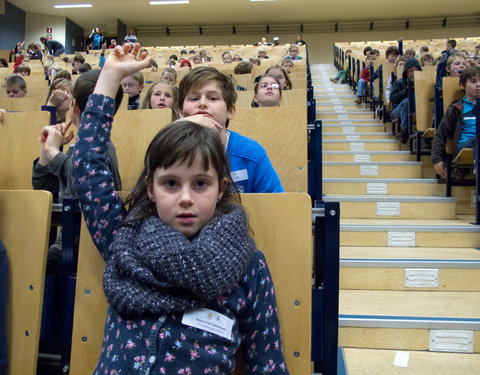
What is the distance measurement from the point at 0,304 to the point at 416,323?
1.17 m

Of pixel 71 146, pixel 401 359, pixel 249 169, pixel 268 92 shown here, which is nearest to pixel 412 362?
pixel 401 359

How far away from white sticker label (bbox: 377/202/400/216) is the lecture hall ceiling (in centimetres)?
1102

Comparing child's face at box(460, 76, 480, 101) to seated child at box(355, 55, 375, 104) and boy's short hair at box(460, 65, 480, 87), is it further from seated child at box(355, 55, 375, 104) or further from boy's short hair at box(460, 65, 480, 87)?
seated child at box(355, 55, 375, 104)

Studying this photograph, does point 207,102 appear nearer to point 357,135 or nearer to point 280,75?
point 280,75

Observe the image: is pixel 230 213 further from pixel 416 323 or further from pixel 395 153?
pixel 395 153

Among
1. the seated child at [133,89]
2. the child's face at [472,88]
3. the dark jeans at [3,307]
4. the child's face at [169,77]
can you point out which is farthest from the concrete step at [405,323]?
the child's face at [169,77]

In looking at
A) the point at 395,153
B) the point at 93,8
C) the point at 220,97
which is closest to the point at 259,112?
the point at 220,97

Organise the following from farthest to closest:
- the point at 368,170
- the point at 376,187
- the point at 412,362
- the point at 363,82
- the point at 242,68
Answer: the point at 363,82 → the point at 242,68 → the point at 368,170 → the point at 376,187 → the point at 412,362

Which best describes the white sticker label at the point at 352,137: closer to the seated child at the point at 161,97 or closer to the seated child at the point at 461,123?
the seated child at the point at 461,123

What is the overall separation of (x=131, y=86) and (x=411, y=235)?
64.8 inches

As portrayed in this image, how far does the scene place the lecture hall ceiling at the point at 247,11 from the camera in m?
12.0

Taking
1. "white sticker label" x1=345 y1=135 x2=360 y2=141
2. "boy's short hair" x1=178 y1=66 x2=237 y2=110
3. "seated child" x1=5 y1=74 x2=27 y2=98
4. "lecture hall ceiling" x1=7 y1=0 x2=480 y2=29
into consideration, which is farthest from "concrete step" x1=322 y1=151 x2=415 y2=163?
"lecture hall ceiling" x1=7 y1=0 x2=480 y2=29

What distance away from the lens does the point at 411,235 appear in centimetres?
199

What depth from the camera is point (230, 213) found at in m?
0.73
